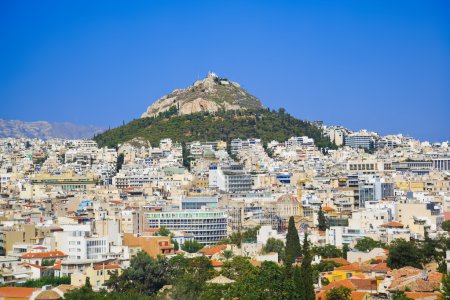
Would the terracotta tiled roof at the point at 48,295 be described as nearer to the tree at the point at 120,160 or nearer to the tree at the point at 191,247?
the tree at the point at 191,247

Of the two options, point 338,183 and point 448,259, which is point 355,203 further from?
point 448,259

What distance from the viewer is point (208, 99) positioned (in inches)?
5340

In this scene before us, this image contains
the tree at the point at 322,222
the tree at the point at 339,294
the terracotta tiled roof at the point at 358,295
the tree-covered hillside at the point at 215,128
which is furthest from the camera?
the tree-covered hillside at the point at 215,128

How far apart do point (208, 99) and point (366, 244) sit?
79.3 metres

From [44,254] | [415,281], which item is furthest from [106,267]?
[415,281]

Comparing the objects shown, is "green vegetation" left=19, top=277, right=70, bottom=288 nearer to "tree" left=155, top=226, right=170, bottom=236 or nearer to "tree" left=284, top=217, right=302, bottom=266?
"tree" left=284, top=217, right=302, bottom=266

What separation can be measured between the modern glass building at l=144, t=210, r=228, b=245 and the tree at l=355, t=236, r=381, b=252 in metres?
12.5

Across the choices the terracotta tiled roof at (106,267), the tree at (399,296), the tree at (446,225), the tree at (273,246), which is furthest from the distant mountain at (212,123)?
the tree at (399,296)

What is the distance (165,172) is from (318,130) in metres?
38.2

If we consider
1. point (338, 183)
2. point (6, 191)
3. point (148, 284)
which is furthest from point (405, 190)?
point (148, 284)

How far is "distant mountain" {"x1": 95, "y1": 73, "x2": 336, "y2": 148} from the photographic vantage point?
123m

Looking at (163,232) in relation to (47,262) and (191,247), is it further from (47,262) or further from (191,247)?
(47,262)

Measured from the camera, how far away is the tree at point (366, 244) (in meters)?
56.9

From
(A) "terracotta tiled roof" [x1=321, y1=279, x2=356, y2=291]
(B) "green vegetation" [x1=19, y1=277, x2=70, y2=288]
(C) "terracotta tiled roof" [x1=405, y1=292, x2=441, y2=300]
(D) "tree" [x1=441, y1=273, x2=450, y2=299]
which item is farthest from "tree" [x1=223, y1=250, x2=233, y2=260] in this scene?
(D) "tree" [x1=441, y1=273, x2=450, y2=299]
